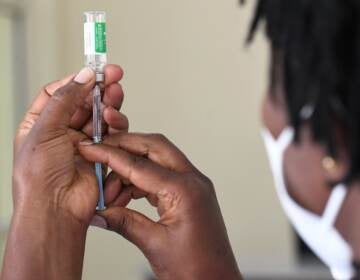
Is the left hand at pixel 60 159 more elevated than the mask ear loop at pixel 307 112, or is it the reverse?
the mask ear loop at pixel 307 112

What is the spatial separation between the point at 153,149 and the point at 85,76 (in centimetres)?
17

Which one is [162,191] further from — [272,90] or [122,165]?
[272,90]

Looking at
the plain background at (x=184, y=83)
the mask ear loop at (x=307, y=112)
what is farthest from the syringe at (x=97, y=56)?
the plain background at (x=184, y=83)

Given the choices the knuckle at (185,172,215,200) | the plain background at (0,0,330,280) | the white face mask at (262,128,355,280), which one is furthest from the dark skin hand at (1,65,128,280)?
the plain background at (0,0,330,280)

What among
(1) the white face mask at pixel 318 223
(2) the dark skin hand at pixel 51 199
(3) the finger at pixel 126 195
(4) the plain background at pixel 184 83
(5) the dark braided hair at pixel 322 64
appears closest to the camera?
(5) the dark braided hair at pixel 322 64

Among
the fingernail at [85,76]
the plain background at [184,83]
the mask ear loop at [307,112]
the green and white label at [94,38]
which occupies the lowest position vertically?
the plain background at [184,83]

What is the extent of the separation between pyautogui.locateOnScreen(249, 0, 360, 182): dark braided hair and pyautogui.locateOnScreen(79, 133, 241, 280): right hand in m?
0.47

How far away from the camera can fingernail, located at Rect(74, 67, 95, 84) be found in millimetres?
1233

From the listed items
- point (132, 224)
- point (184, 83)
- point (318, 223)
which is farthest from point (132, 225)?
point (184, 83)

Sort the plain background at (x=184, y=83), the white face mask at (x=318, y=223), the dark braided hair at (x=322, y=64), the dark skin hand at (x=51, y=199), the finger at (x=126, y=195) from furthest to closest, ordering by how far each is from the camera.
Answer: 1. the plain background at (x=184, y=83)
2. the finger at (x=126, y=195)
3. the dark skin hand at (x=51, y=199)
4. the white face mask at (x=318, y=223)
5. the dark braided hair at (x=322, y=64)

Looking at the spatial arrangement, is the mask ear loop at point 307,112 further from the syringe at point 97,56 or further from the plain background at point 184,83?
the plain background at point 184,83

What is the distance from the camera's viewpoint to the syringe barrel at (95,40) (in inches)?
49.3

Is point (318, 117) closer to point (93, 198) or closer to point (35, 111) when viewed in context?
point (93, 198)

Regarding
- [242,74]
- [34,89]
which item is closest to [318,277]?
[242,74]
